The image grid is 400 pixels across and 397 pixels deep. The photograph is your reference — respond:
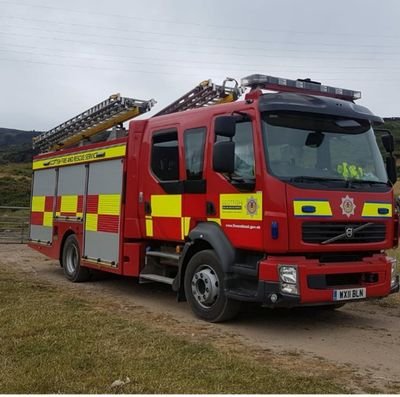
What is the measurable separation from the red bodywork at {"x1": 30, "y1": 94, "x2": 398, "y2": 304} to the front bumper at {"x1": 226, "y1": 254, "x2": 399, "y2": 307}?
0.01 m

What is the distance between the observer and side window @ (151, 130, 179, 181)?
7.80 metres

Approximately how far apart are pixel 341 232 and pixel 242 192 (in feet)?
3.95

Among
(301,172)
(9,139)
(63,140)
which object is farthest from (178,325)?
(9,139)

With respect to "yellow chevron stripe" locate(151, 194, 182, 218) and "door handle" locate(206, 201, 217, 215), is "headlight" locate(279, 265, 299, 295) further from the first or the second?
"yellow chevron stripe" locate(151, 194, 182, 218)

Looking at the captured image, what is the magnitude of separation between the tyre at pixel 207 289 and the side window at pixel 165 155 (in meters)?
1.27

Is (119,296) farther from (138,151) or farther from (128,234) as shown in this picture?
(138,151)

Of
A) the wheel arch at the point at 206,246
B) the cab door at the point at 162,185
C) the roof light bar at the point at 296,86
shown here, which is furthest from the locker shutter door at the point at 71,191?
the roof light bar at the point at 296,86

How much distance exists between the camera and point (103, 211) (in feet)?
30.9

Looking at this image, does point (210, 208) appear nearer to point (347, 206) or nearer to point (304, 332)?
point (347, 206)

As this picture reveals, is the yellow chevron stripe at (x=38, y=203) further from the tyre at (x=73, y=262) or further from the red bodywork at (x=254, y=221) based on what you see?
the red bodywork at (x=254, y=221)

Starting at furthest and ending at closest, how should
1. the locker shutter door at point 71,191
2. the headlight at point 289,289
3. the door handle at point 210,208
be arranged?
the locker shutter door at point 71,191, the door handle at point 210,208, the headlight at point 289,289

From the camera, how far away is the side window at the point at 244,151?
21.5 feet

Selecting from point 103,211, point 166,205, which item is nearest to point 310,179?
point 166,205

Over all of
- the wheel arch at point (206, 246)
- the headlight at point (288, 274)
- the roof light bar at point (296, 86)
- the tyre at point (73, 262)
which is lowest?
the tyre at point (73, 262)
